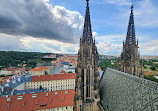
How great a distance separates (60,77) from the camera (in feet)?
187

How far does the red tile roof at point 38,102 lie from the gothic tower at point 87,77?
13.8m

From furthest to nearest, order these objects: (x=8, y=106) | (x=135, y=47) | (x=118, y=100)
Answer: (x=8, y=106) → (x=135, y=47) → (x=118, y=100)

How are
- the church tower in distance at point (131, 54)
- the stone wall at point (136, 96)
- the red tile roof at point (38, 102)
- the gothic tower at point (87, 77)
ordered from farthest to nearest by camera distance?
the red tile roof at point (38, 102) < the church tower in distance at point (131, 54) < the gothic tower at point (87, 77) < the stone wall at point (136, 96)

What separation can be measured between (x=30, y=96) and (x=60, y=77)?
90.3 ft

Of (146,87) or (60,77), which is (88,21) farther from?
(60,77)

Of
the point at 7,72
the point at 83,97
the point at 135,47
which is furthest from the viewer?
the point at 7,72

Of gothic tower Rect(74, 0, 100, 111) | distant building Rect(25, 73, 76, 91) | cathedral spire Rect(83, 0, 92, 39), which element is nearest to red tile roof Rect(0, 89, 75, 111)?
gothic tower Rect(74, 0, 100, 111)

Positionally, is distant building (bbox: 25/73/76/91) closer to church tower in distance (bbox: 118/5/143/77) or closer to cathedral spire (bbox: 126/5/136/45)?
church tower in distance (bbox: 118/5/143/77)

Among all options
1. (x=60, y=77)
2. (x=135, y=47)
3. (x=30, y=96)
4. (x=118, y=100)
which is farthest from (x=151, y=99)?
(x=60, y=77)

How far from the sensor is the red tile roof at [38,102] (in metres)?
26.7

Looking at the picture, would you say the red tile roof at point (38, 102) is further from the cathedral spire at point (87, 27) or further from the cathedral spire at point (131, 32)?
the cathedral spire at point (131, 32)

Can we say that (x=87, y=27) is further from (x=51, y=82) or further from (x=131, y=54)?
(x=51, y=82)

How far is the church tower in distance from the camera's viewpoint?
23656 millimetres

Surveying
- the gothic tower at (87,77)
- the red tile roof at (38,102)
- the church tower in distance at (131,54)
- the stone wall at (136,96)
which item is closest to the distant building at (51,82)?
the red tile roof at (38,102)
